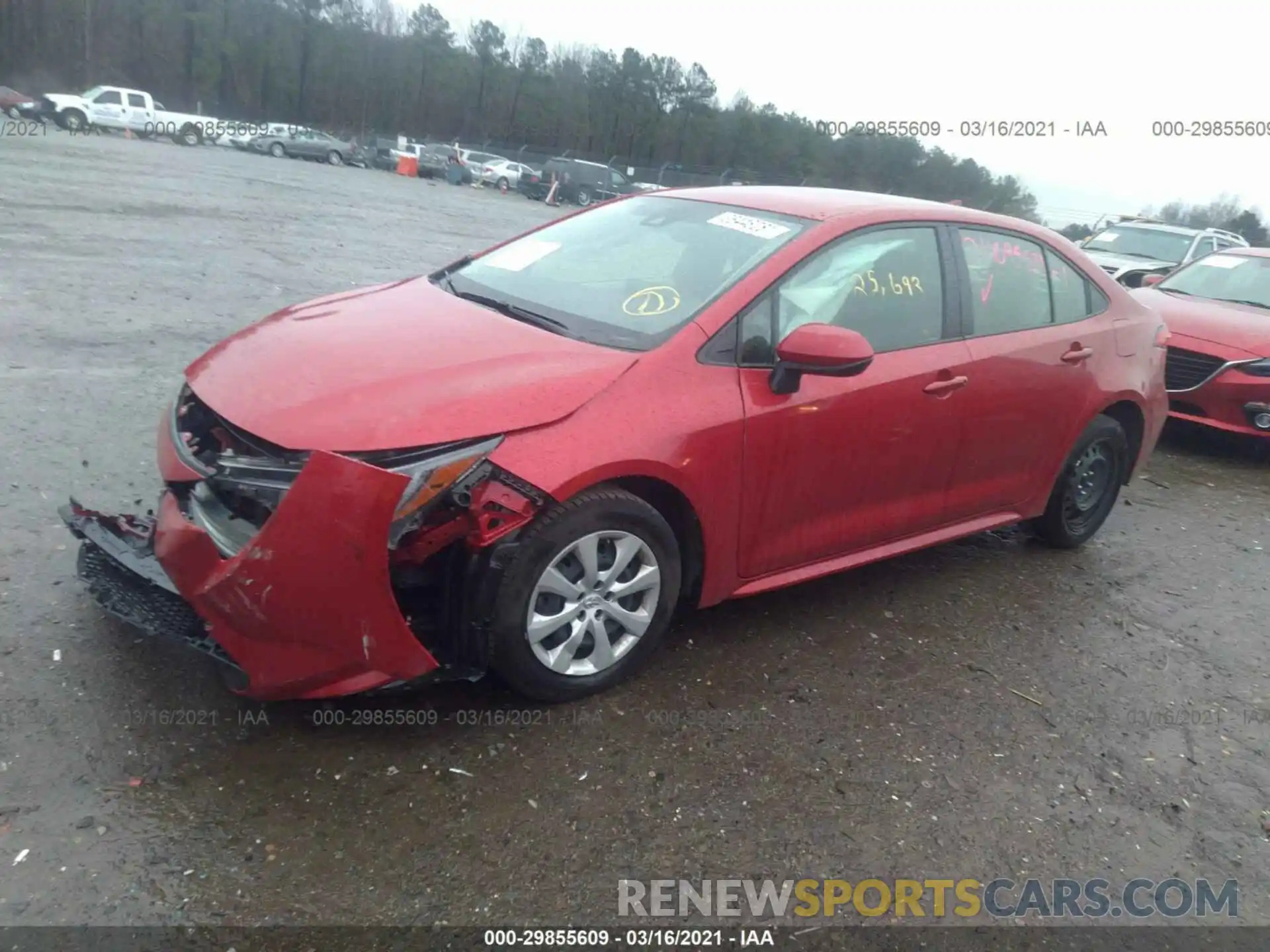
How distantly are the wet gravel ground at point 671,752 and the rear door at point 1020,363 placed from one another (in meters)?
0.56

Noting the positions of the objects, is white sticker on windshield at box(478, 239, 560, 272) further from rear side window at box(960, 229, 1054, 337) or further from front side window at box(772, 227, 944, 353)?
rear side window at box(960, 229, 1054, 337)

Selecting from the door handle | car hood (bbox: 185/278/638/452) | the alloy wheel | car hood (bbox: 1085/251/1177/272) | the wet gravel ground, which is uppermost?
car hood (bbox: 1085/251/1177/272)

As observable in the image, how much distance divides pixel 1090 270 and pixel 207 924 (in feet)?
15.4

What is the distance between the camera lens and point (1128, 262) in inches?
509

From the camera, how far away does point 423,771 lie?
288 centimetres

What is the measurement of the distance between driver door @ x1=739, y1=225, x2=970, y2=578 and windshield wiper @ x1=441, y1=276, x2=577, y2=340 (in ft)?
2.13

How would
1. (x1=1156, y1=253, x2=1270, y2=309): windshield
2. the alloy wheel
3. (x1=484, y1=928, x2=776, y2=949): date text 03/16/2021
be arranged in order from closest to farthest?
(x1=484, y1=928, x2=776, y2=949): date text 03/16/2021 < the alloy wheel < (x1=1156, y1=253, x2=1270, y2=309): windshield

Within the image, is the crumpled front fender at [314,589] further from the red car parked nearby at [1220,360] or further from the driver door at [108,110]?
the driver door at [108,110]

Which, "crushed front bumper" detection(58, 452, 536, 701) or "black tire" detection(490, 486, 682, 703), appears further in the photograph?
"black tire" detection(490, 486, 682, 703)

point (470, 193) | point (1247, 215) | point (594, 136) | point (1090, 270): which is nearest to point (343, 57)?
point (594, 136)

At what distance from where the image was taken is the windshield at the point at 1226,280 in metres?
8.25

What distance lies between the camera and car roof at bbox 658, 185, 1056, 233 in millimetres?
3982

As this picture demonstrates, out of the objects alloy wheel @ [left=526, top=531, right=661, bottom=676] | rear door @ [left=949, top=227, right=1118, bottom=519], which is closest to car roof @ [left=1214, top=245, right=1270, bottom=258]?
rear door @ [left=949, top=227, right=1118, bottom=519]

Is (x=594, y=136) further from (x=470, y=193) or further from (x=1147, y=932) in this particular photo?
(x=1147, y=932)
